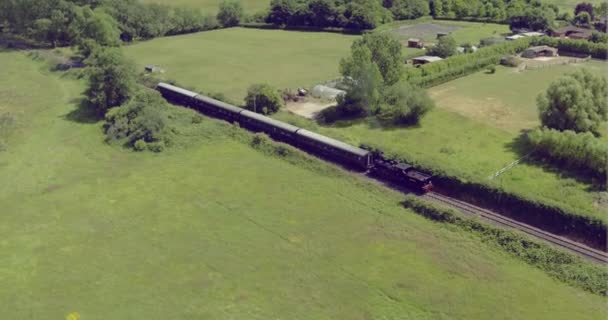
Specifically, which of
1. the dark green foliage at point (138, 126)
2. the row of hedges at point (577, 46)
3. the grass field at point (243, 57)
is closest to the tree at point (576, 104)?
the grass field at point (243, 57)

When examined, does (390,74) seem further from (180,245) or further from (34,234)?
(34,234)

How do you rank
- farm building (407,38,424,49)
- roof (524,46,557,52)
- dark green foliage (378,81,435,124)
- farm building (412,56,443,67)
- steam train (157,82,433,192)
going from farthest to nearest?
farm building (407,38,424,49), roof (524,46,557,52), farm building (412,56,443,67), dark green foliage (378,81,435,124), steam train (157,82,433,192)

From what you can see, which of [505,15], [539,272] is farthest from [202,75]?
[505,15]

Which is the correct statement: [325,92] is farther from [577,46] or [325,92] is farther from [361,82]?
[577,46]

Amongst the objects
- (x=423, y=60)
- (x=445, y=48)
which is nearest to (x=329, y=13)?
(x=445, y=48)

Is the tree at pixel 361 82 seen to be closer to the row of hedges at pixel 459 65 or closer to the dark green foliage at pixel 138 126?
the row of hedges at pixel 459 65

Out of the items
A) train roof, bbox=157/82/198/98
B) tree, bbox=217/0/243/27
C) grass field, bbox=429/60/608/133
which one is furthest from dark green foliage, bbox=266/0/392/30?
train roof, bbox=157/82/198/98

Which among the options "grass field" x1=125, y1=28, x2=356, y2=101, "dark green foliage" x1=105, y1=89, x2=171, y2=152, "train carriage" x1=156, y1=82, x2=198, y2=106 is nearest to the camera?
"dark green foliage" x1=105, y1=89, x2=171, y2=152

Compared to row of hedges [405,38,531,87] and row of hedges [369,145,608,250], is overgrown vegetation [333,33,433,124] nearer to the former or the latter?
row of hedges [405,38,531,87]

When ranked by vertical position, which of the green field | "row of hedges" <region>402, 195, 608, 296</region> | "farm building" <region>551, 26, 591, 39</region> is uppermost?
the green field
